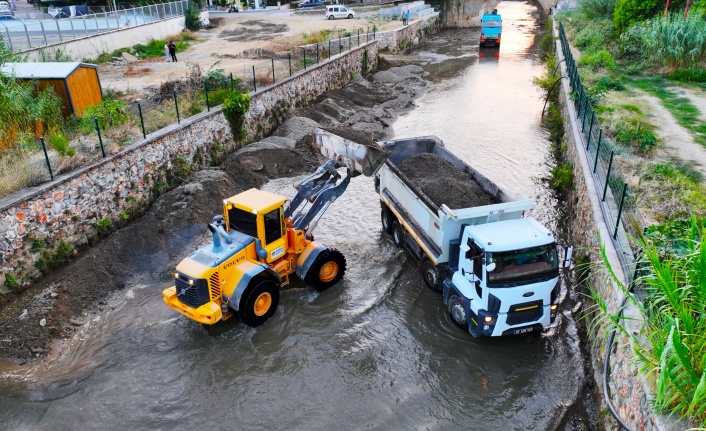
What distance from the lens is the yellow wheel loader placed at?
909 cm

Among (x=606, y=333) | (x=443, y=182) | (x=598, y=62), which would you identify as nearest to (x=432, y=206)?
(x=443, y=182)

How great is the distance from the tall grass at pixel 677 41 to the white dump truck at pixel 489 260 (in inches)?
633

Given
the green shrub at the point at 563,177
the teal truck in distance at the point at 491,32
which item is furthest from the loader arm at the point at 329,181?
the teal truck in distance at the point at 491,32

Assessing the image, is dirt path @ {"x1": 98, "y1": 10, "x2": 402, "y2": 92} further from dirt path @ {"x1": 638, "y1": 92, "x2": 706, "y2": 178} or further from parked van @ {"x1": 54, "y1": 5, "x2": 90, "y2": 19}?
dirt path @ {"x1": 638, "y1": 92, "x2": 706, "y2": 178}

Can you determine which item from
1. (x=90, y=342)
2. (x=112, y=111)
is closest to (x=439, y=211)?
(x=90, y=342)

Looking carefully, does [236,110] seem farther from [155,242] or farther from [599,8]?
[599,8]

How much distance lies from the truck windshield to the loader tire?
3.82m

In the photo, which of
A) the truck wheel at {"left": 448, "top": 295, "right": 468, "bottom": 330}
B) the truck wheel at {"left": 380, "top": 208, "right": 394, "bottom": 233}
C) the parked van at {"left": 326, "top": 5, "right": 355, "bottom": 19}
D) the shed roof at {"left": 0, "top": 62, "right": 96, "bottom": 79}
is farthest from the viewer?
the parked van at {"left": 326, "top": 5, "right": 355, "bottom": 19}

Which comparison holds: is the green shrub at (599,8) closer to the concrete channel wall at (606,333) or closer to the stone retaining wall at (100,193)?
the concrete channel wall at (606,333)

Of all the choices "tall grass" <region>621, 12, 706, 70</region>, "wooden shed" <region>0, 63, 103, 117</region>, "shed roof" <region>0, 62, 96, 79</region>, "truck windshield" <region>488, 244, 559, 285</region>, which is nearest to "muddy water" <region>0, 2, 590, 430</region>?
"truck windshield" <region>488, 244, 559, 285</region>

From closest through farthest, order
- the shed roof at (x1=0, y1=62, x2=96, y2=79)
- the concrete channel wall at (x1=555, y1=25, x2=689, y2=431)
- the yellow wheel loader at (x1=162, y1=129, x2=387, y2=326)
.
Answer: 1. the concrete channel wall at (x1=555, y1=25, x2=689, y2=431)
2. the yellow wheel loader at (x1=162, y1=129, x2=387, y2=326)
3. the shed roof at (x1=0, y1=62, x2=96, y2=79)

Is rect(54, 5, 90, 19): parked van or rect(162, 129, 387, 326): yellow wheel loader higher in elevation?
rect(54, 5, 90, 19): parked van

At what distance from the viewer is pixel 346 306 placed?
10570 millimetres

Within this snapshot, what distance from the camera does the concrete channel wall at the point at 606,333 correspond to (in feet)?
20.0
